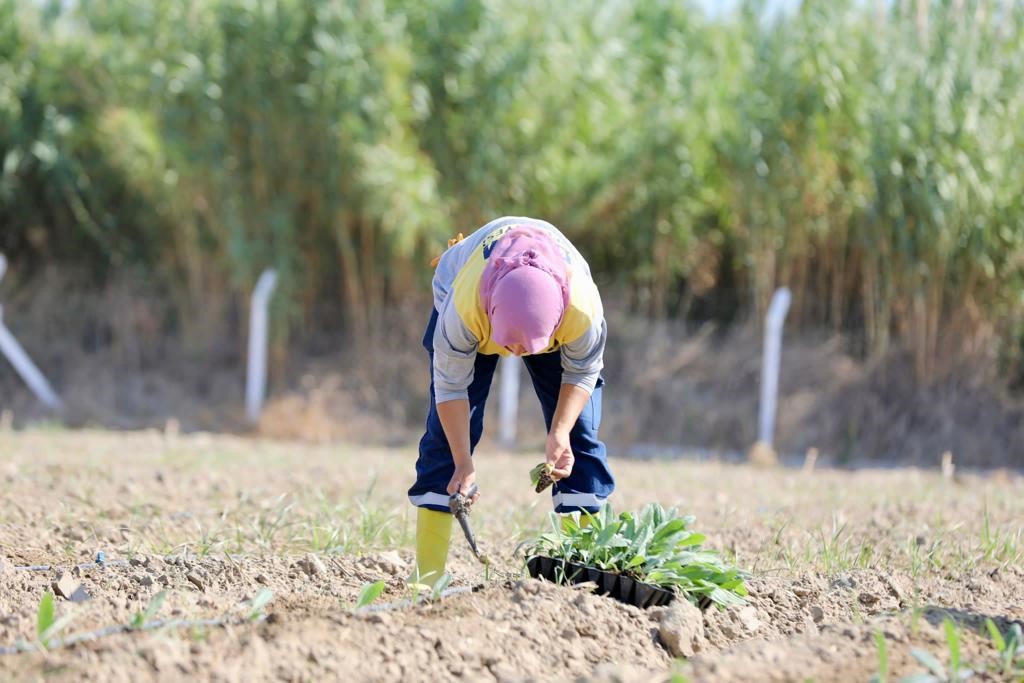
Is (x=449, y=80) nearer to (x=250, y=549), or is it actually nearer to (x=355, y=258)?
(x=355, y=258)

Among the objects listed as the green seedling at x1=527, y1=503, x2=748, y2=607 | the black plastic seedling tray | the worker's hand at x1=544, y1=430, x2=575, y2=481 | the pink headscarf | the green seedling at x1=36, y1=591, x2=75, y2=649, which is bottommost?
the green seedling at x1=36, y1=591, x2=75, y2=649

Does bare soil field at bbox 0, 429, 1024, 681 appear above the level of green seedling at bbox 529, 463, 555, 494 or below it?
below

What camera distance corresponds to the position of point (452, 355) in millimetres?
2936

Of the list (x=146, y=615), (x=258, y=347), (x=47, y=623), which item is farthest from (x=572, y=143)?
(x=47, y=623)

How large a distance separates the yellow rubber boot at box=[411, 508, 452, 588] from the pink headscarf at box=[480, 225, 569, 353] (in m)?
0.67

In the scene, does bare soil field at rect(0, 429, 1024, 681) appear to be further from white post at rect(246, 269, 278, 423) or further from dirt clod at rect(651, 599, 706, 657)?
white post at rect(246, 269, 278, 423)

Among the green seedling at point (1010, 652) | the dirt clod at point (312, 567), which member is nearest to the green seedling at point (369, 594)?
the dirt clod at point (312, 567)

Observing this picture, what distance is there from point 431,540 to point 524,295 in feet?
3.06

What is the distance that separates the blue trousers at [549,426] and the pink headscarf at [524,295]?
0.45 meters

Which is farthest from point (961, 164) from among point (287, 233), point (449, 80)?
point (287, 233)

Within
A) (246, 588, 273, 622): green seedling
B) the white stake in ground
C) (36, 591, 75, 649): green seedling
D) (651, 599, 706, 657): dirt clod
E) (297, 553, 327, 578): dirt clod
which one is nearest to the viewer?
(36, 591, 75, 649): green seedling

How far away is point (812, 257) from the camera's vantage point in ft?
29.5

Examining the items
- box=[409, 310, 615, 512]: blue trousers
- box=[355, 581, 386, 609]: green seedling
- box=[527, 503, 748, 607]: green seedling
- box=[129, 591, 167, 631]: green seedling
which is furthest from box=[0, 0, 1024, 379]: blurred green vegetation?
box=[129, 591, 167, 631]: green seedling

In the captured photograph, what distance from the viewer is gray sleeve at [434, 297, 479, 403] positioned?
2898mm
